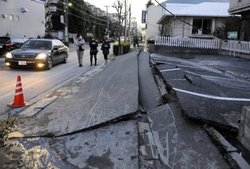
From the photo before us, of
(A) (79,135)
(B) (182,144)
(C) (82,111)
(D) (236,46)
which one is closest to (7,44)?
(D) (236,46)

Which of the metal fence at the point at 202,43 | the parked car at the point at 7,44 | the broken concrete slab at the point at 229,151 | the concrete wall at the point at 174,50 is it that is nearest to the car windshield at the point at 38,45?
the parked car at the point at 7,44

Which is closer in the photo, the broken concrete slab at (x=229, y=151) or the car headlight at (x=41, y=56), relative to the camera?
the broken concrete slab at (x=229, y=151)

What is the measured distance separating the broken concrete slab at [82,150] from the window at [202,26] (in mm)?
30228

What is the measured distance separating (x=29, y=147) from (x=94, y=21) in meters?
95.6

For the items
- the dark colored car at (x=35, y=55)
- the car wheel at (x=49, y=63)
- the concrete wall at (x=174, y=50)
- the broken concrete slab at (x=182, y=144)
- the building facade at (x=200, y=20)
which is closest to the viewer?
the broken concrete slab at (x=182, y=144)

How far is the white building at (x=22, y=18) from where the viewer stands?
111 feet

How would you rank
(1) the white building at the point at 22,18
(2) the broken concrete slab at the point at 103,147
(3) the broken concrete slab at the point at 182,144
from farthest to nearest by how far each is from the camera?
(1) the white building at the point at 22,18 < (2) the broken concrete slab at the point at 103,147 < (3) the broken concrete slab at the point at 182,144

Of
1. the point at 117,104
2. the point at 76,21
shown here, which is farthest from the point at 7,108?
the point at 76,21

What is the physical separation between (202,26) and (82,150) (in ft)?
103

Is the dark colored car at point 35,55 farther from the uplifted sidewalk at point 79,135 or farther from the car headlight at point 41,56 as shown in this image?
the uplifted sidewalk at point 79,135

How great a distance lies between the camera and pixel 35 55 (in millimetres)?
15680

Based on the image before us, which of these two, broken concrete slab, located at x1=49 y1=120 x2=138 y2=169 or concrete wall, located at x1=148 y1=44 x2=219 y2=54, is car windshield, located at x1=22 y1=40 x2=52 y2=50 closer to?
concrete wall, located at x1=148 y1=44 x2=219 y2=54

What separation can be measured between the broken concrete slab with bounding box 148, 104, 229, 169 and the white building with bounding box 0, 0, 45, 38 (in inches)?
1222

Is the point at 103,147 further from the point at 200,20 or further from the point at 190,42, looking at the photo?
the point at 200,20
